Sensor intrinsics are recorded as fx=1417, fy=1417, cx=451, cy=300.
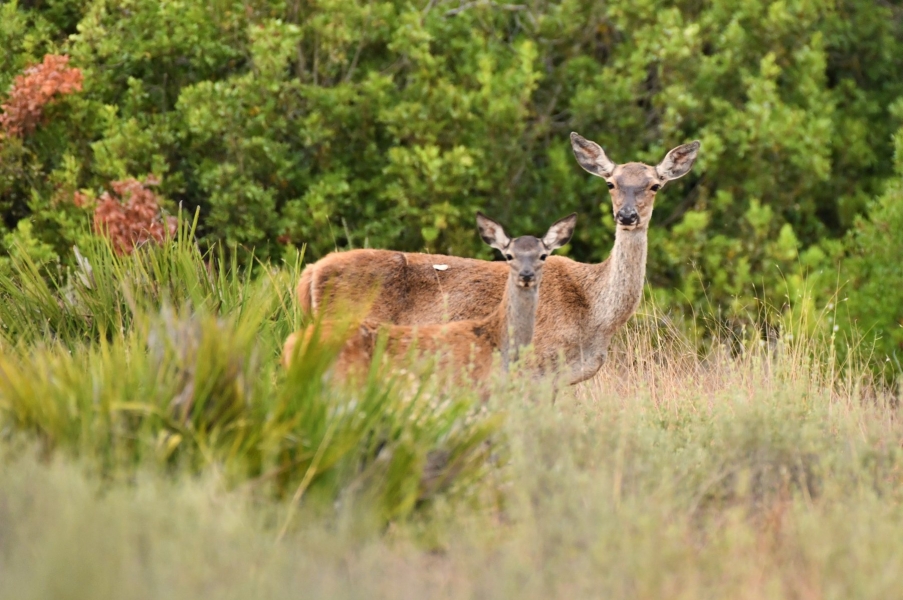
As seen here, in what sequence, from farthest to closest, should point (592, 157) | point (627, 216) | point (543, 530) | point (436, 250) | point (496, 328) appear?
1. point (436, 250)
2. point (592, 157)
3. point (627, 216)
4. point (496, 328)
5. point (543, 530)

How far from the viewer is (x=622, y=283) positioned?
8648 mm

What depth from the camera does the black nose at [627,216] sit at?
8562 mm

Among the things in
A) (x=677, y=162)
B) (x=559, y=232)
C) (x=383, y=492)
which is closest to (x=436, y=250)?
(x=677, y=162)

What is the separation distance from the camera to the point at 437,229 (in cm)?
1275

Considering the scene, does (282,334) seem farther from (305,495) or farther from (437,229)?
(437,229)

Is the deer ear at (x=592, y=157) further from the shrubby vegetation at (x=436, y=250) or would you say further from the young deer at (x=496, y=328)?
the shrubby vegetation at (x=436, y=250)

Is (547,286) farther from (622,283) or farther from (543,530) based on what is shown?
(543,530)

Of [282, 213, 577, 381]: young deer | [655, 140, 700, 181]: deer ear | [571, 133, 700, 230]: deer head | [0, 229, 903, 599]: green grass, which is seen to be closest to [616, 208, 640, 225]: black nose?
[571, 133, 700, 230]: deer head

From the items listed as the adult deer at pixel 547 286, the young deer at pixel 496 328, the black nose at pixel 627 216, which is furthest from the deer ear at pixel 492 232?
the black nose at pixel 627 216

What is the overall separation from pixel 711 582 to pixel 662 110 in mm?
9802

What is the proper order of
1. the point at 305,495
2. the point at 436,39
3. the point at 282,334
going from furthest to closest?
1. the point at 436,39
2. the point at 282,334
3. the point at 305,495

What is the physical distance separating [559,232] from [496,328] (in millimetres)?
794

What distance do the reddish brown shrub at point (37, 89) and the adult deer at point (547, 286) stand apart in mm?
4954

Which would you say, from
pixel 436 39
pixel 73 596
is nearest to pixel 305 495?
pixel 73 596
